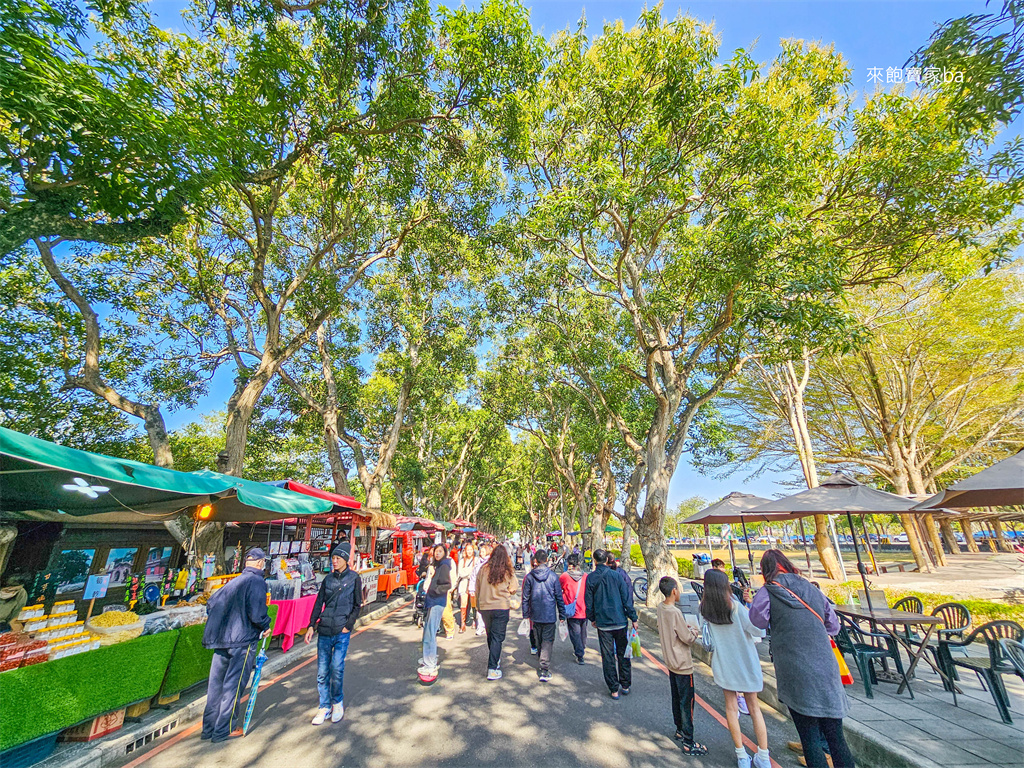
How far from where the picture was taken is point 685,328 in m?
11.5

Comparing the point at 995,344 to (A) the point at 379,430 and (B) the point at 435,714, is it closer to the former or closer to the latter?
(B) the point at 435,714

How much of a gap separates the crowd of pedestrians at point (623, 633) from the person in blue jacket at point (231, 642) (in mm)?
11

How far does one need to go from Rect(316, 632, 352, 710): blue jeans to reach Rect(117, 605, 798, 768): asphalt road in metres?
0.25

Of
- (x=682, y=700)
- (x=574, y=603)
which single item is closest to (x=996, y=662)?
(x=682, y=700)

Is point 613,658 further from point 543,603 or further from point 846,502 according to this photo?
point 846,502

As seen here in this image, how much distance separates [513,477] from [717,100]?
37894 mm

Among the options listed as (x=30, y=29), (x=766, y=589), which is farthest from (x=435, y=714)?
(x=30, y=29)

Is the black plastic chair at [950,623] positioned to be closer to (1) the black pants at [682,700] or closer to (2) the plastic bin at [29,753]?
(1) the black pants at [682,700]

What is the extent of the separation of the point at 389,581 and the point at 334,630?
30.3 ft

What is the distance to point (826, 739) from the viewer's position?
3164 mm

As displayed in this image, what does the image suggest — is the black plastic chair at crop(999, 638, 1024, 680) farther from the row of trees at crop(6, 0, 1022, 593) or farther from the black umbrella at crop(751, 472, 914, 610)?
the row of trees at crop(6, 0, 1022, 593)

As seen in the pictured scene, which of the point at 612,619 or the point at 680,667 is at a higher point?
the point at 612,619

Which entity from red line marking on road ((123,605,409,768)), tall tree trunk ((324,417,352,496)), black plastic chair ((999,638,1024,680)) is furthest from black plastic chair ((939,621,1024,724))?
tall tree trunk ((324,417,352,496))

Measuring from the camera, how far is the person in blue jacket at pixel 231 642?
166 inches
